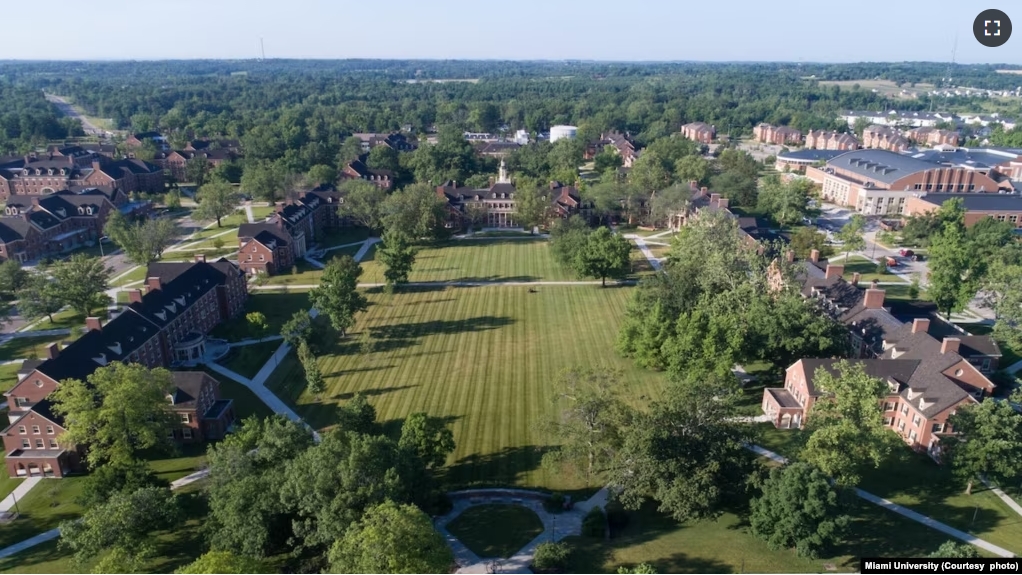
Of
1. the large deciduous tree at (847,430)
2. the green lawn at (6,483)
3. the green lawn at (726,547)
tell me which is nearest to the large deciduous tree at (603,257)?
the large deciduous tree at (847,430)

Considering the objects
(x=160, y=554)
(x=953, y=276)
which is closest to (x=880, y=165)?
(x=953, y=276)

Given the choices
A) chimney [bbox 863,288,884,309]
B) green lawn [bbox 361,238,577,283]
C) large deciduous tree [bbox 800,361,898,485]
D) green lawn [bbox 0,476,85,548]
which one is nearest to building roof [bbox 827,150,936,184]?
green lawn [bbox 361,238,577,283]

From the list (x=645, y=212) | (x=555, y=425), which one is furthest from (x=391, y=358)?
(x=645, y=212)

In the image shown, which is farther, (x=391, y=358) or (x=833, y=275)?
(x=833, y=275)

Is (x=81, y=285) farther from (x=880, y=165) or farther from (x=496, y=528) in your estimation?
(x=880, y=165)

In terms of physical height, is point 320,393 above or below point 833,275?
below

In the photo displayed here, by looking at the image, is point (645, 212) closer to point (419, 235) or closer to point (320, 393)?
point (419, 235)
